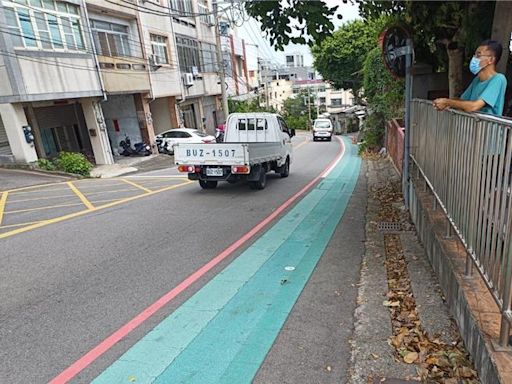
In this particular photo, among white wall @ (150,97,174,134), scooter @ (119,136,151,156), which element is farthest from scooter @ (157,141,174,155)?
white wall @ (150,97,174,134)

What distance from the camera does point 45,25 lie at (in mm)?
15680

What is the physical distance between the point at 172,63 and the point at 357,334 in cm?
2543

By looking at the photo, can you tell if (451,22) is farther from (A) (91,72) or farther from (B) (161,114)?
(B) (161,114)

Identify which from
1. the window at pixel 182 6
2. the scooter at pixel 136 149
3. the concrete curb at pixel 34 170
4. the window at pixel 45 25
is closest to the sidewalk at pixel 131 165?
the scooter at pixel 136 149

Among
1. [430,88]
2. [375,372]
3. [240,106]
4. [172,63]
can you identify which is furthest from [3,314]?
[240,106]

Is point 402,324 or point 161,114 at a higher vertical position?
point 161,114

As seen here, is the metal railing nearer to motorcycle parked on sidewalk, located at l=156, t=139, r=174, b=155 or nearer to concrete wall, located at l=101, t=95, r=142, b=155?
motorcycle parked on sidewalk, located at l=156, t=139, r=174, b=155

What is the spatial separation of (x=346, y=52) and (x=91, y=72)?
24.4 metres

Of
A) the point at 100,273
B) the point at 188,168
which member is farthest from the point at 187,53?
the point at 100,273

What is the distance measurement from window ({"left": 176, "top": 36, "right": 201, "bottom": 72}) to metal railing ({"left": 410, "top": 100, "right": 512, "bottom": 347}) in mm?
25839

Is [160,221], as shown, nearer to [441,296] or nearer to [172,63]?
[441,296]

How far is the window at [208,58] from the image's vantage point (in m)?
31.4

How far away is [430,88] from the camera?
26.8 feet

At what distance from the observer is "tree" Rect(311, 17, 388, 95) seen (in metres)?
34.1
